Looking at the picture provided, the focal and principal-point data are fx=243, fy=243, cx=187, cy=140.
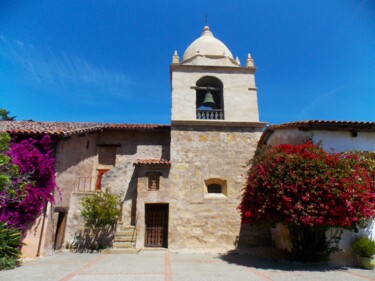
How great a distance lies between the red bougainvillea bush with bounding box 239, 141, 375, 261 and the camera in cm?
788

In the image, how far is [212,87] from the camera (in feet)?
49.8

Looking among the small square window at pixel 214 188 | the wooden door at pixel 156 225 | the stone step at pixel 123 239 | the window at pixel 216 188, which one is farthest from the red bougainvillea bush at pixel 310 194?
the stone step at pixel 123 239

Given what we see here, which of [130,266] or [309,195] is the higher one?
[309,195]

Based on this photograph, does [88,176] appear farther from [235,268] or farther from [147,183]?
[235,268]

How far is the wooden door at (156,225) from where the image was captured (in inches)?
503

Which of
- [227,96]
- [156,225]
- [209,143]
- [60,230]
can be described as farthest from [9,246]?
[227,96]

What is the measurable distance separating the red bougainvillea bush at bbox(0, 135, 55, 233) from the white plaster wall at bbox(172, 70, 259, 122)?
22.0ft

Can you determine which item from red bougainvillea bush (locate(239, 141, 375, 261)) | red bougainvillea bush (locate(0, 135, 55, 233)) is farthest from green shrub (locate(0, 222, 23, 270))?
red bougainvillea bush (locate(239, 141, 375, 261))

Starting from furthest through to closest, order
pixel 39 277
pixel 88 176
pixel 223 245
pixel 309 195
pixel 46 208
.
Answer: pixel 88 176, pixel 223 245, pixel 46 208, pixel 309 195, pixel 39 277

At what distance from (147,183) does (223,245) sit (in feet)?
16.4

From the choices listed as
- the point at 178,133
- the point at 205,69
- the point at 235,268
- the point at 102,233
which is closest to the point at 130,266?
the point at 235,268

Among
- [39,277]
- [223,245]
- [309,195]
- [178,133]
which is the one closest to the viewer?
[39,277]

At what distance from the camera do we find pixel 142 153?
14.3 metres

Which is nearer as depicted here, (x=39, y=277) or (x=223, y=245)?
(x=39, y=277)
